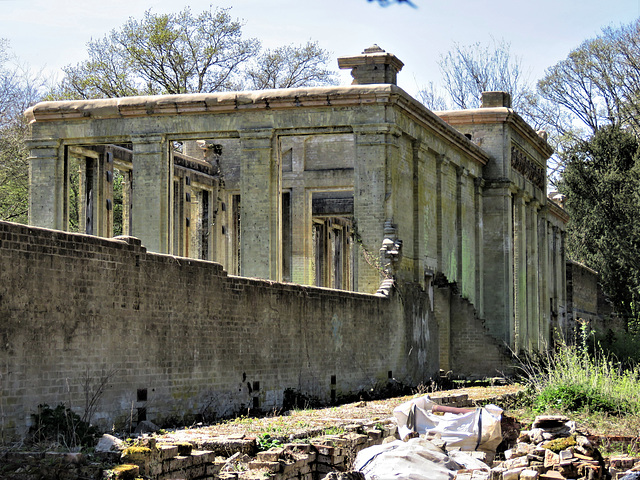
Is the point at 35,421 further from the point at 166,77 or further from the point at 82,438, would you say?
the point at 166,77

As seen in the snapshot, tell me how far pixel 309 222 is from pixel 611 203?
16563 millimetres

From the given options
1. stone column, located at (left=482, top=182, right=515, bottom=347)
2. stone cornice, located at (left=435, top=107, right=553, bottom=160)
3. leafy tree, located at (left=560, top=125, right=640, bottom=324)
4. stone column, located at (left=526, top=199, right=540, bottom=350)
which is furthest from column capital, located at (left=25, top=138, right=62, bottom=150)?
leafy tree, located at (left=560, top=125, right=640, bottom=324)

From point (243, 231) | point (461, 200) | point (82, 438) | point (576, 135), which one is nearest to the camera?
point (82, 438)

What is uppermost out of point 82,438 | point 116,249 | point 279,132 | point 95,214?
point 279,132

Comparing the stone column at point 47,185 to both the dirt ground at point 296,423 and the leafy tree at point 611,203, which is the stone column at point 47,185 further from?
the leafy tree at point 611,203

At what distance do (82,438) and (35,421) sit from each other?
0.64 meters

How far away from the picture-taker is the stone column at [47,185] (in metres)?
26.8

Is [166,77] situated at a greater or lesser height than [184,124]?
greater

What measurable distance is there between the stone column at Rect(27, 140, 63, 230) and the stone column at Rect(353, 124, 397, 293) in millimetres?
7609

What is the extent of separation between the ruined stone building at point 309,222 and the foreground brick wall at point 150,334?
5 cm

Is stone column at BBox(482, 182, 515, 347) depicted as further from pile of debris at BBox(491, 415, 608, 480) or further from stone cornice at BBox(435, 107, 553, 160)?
pile of debris at BBox(491, 415, 608, 480)

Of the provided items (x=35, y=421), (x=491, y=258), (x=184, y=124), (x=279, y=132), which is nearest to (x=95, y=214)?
(x=184, y=124)

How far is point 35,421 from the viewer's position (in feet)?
40.4

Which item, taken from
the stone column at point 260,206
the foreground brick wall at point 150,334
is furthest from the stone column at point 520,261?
the foreground brick wall at point 150,334
